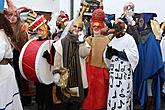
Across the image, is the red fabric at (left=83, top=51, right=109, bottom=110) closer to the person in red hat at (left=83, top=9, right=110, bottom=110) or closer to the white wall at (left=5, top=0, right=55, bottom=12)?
the person in red hat at (left=83, top=9, right=110, bottom=110)

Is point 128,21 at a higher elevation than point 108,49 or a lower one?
higher

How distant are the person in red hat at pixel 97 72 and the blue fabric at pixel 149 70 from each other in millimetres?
522

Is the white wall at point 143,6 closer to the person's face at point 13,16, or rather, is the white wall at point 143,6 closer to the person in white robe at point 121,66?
the person in white robe at point 121,66

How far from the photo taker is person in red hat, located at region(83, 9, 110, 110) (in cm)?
397

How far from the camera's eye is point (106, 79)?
4.01 meters

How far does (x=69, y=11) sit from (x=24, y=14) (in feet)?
15.4

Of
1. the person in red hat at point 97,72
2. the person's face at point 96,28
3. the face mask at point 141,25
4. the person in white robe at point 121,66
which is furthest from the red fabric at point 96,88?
the face mask at point 141,25

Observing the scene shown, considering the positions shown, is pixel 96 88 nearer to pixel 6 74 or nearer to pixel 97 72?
pixel 97 72

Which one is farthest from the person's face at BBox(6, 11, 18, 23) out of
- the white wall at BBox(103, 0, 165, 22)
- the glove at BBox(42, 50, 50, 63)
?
the white wall at BBox(103, 0, 165, 22)

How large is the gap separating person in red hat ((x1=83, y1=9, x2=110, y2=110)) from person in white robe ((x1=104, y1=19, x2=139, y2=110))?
211 mm

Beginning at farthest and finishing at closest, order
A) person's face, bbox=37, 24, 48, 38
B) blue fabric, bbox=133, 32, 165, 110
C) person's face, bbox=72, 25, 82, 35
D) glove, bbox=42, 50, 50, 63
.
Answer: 1. blue fabric, bbox=133, 32, 165, 110
2. person's face, bbox=37, 24, 48, 38
3. glove, bbox=42, 50, 50, 63
4. person's face, bbox=72, 25, 82, 35

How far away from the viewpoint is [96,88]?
3.99 meters

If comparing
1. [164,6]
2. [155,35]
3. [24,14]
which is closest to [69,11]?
[164,6]

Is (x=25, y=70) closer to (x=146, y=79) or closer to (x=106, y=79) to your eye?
(x=106, y=79)
